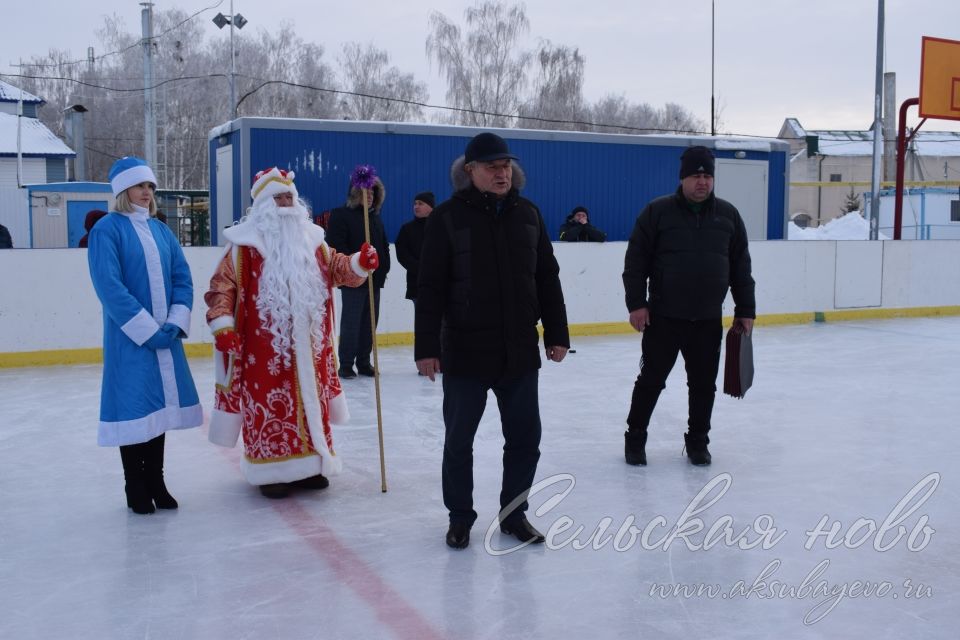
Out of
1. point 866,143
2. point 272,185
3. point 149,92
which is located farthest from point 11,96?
point 866,143

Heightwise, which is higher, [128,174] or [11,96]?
[11,96]

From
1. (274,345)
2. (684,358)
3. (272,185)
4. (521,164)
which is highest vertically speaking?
(521,164)

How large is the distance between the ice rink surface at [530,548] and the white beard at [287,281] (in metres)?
0.78

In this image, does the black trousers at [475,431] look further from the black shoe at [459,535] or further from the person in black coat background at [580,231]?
the person in black coat background at [580,231]

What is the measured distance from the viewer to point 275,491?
4477 mm

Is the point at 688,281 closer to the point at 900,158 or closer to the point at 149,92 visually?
the point at 900,158

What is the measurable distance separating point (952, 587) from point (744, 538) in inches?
30.5

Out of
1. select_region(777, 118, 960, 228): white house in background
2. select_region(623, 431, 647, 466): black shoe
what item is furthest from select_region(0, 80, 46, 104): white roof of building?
select_region(623, 431, 647, 466): black shoe

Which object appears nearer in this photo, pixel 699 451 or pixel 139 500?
pixel 139 500

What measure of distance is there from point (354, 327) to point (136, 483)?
3.62 metres

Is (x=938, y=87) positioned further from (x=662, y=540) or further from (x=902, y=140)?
(x=662, y=540)

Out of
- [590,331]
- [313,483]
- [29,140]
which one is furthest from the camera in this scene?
[29,140]

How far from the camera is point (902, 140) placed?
46.3ft

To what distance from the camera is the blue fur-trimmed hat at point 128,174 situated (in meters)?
4.11
